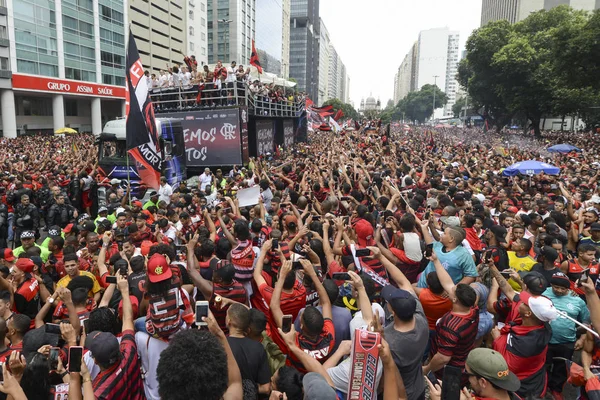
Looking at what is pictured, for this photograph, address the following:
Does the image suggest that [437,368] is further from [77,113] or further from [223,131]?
[77,113]

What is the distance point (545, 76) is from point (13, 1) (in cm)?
4783

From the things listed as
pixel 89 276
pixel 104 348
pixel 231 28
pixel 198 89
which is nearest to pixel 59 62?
→ pixel 198 89

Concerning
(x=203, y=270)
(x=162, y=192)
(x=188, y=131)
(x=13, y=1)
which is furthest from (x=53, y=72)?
(x=203, y=270)

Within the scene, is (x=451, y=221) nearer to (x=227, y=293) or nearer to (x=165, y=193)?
(x=227, y=293)

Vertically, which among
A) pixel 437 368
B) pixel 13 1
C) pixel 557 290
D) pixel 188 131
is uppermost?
pixel 13 1

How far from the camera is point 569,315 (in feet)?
12.2

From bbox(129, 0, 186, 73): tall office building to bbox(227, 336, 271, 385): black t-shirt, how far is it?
58.0 metres

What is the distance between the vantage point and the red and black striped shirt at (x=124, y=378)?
2.59m

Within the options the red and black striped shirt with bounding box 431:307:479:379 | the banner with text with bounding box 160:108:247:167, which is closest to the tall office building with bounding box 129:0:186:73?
the banner with text with bounding box 160:108:247:167

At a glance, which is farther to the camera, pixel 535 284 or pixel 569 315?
pixel 569 315

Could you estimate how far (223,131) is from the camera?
14539mm

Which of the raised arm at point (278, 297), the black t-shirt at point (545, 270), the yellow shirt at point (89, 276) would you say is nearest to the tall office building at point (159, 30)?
the yellow shirt at point (89, 276)

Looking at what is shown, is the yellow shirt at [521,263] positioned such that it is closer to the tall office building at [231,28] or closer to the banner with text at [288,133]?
the banner with text at [288,133]

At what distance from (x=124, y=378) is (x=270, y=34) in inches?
4139
